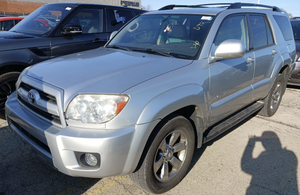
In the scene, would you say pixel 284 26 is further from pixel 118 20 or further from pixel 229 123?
pixel 118 20

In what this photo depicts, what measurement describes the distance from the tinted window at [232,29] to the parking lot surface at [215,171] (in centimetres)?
147

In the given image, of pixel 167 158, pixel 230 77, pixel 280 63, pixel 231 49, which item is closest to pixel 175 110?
pixel 167 158

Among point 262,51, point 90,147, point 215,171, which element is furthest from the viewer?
point 262,51

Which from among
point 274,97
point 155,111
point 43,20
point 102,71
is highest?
point 43,20

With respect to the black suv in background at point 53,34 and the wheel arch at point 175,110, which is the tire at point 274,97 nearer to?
the wheel arch at point 175,110

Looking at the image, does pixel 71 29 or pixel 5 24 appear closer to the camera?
pixel 71 29

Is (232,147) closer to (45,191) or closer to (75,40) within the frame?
(45,191)

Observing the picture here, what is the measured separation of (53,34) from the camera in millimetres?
4434

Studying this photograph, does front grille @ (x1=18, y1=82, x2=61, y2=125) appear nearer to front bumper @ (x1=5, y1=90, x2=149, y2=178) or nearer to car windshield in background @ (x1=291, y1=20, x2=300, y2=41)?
front bumper @ (x1=5, y1=90, x2=149, y2=178)

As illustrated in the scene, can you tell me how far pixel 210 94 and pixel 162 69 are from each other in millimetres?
677

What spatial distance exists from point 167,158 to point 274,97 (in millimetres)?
3117

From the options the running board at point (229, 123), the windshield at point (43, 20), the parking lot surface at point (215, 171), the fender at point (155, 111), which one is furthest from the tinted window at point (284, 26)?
the windshield at point (43, 20)

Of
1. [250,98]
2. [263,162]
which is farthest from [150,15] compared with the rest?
[263,162]

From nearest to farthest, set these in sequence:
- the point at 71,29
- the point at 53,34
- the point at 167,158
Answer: the point at 167,158
the point at 53,34
the point at 71,29
